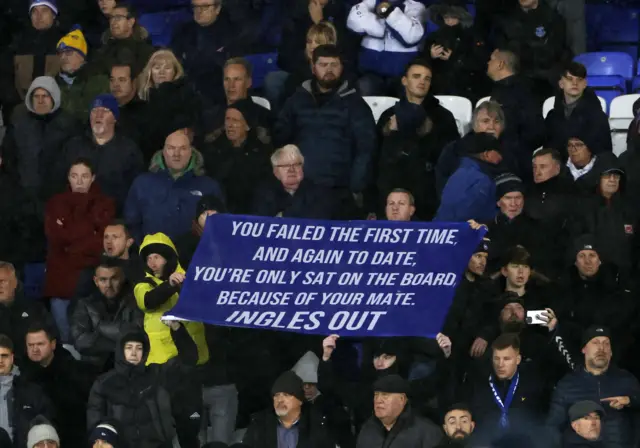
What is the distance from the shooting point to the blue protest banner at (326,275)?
14.1 meters

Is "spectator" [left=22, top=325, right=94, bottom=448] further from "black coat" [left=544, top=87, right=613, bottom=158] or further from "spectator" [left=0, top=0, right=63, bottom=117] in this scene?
"black coat" [left=544, top=87, right=613, bottom=158]

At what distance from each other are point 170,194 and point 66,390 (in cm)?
170

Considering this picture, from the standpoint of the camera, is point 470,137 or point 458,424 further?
point 470,137

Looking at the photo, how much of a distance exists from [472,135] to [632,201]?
4.78 ft

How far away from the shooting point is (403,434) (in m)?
14.1

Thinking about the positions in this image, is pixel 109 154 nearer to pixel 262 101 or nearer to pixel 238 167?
pixel 238 167

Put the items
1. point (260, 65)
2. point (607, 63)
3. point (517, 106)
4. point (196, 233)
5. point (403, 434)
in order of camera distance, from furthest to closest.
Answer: point (260, 65)
point (607, 63)
point (517, 106)
point (196, 233)
point (403, 434)

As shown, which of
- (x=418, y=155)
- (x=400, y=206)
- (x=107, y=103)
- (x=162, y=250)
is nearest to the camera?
(x=162, y=250)

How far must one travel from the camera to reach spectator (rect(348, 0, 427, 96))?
17547mm

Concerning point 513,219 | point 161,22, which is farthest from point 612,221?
point 161,22

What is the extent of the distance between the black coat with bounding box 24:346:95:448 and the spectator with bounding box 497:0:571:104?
190 inches

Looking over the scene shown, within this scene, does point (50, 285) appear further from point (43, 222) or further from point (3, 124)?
point (3, 124)

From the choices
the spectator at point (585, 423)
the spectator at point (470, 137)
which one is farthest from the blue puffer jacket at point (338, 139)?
the spectator at point (585, 423)

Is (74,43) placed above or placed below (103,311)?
above
